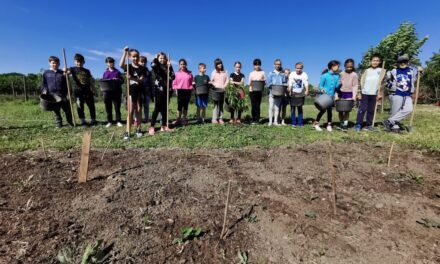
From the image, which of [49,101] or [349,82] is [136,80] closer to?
[49,101]

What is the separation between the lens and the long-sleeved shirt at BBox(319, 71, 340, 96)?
6.49 m

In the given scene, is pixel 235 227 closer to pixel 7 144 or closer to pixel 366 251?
pixel 366 251

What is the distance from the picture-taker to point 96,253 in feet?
6.63

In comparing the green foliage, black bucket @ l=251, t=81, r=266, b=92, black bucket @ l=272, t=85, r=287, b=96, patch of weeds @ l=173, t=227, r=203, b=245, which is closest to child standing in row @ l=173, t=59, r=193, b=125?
black bucket @ l=251, t=81, r=266, b=92

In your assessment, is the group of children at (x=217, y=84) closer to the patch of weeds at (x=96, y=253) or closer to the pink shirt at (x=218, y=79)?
the pink shirt at (x=218, y=79)

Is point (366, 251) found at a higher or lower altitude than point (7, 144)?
lower

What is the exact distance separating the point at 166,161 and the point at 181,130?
7.66 feet

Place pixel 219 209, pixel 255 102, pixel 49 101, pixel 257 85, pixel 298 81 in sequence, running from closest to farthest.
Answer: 1. pixel 219 209
2. pixel 49 101
3. pixel 257 85
4. pixel 298 81
5. pixel 255 102

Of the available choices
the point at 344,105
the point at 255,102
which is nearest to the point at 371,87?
the point at 344,105

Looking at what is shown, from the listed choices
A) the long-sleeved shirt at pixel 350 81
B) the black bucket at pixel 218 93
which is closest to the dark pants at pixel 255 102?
the black bucket at pixel 218 93

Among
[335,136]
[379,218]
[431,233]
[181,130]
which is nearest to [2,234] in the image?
[379,218]

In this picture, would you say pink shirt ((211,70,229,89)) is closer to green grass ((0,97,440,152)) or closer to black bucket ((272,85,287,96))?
green grass ((0,97,440,152))

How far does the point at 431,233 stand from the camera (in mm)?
2371

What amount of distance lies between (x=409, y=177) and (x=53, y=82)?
7.71 meters
